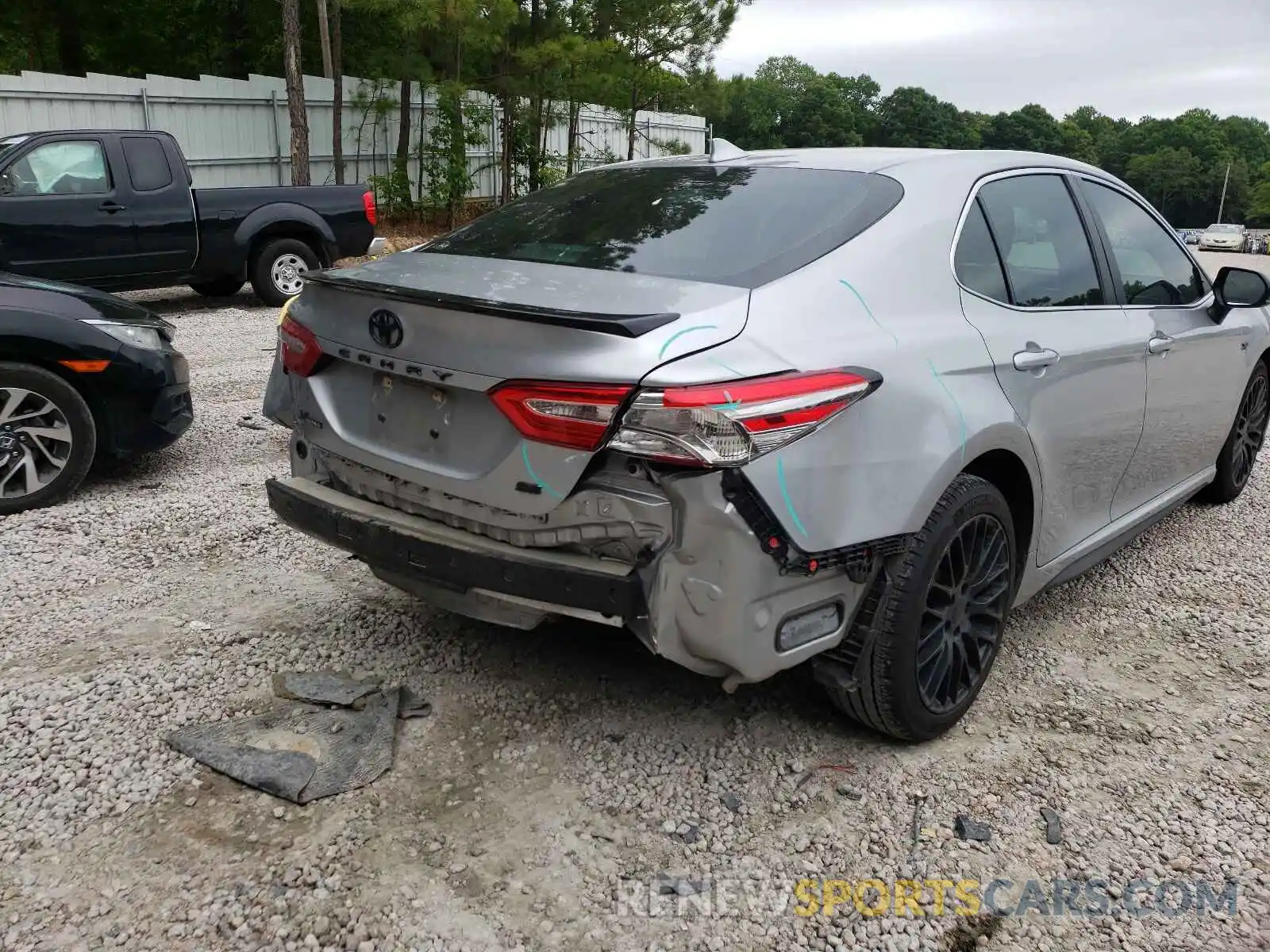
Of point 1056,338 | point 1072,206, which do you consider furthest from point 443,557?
point 1072,206

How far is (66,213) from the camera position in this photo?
9617 millimetres

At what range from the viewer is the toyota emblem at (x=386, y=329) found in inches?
111

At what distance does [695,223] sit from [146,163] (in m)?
8.72

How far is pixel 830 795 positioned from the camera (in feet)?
9.35

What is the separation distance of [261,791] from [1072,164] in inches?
136

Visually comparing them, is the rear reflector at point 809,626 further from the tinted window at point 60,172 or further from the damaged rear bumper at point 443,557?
the tinted window at point 60,172

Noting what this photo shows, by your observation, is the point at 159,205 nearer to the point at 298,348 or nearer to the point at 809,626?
the point at 298,348

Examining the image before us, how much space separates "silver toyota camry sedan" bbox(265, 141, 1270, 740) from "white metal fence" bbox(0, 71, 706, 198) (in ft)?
39.5

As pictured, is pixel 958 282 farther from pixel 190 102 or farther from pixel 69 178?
pixel 190 102

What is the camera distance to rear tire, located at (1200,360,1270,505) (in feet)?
17.0

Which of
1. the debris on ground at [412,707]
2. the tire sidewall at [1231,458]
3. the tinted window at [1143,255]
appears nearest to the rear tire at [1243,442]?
the tire sidewall at [1231,458]

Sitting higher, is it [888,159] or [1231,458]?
[888,159]

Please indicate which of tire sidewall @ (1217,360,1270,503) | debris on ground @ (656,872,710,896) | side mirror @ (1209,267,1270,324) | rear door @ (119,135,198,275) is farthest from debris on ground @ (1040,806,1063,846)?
rear door @ (119,135,198,275)

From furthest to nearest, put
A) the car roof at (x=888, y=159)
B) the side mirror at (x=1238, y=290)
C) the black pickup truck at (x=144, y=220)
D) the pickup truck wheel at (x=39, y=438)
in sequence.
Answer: the black pickup truck at (x=144, y=220) → the pickup truck wheel at (x=39, y=438) → the side mirror at (x=1238, y=290) → the car roof at (x=888, y=159)
